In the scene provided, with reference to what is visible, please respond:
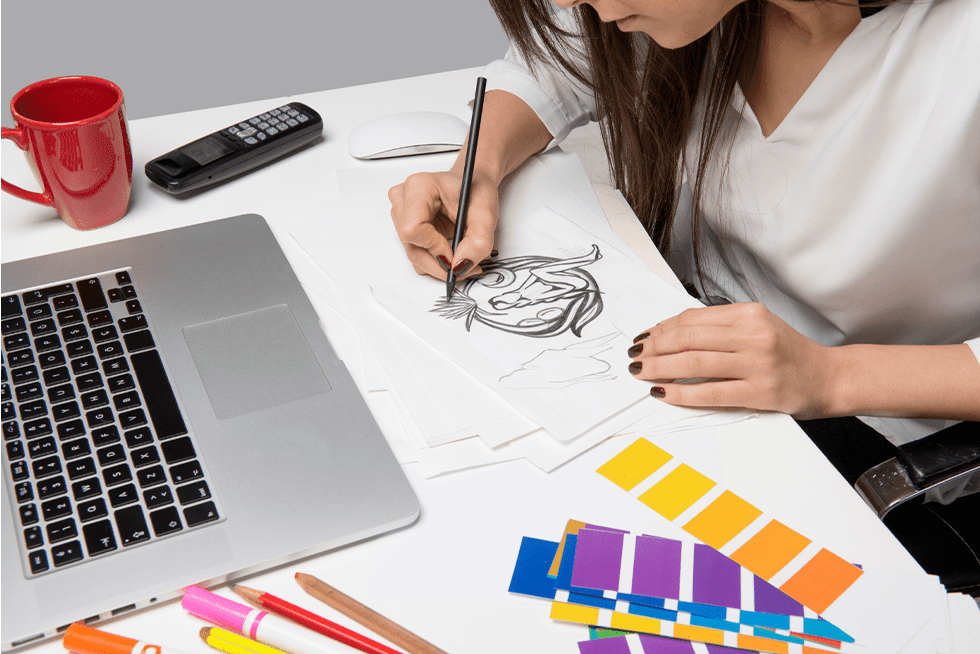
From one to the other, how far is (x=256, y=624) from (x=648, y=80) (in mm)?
748

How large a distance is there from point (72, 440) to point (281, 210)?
1.29ft

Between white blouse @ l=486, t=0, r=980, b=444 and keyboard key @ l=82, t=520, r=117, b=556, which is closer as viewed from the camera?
keyboard key @ l=82, t=520, r=117, b=556

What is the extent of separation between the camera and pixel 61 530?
1.76 feet

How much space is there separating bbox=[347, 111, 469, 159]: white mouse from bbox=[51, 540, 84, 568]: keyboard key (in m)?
0.61

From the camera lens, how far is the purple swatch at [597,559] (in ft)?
1.75

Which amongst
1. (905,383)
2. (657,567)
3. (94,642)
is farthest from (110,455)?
(905,383)

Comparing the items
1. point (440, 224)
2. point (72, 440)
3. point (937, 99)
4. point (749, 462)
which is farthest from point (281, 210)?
point (937, 99)

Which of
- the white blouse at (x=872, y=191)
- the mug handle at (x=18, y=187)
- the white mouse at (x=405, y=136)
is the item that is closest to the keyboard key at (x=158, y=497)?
the mug handle at (x=18, y=187)

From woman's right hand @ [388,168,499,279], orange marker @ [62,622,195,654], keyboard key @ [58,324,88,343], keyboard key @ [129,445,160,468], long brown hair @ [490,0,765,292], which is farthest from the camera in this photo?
long brown hair @ [490,0,765,292]

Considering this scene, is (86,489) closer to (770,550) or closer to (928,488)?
(770,550)

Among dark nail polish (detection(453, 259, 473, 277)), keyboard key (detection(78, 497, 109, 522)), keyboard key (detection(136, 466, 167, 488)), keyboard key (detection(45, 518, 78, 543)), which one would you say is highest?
dark nail polish (detection(453, 259, 473, 277))

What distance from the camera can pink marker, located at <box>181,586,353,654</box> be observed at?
491 mm

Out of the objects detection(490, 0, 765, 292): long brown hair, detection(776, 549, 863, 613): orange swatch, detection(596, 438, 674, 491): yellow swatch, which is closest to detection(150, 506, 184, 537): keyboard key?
detection(596, 438, 674, 491): yellow swatch

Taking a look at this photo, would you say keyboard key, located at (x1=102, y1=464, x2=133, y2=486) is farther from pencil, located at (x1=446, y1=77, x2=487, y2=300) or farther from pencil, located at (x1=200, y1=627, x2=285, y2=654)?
pencil, located at (x1=446, y1=77, x2=487, y2=300)
